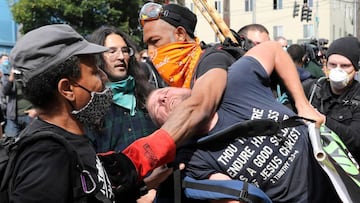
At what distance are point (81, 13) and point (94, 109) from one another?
61.0 feet

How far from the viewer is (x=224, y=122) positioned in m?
1.95

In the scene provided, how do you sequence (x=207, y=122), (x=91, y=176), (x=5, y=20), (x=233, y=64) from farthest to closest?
1. (x=5, y=20)
2. (x=233, y=64)
3. (x=207, y=122)
4. (x=91, y=176)

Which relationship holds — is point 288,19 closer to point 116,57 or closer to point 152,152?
point 116,57

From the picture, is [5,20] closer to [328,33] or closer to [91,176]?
[91,176]

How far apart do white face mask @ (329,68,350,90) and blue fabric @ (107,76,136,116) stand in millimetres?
1434

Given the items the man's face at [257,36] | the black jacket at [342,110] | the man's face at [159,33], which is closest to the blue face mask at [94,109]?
the man's face at [159,33]

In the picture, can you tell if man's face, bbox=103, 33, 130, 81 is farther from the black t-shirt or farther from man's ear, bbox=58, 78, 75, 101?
the black t-shirt

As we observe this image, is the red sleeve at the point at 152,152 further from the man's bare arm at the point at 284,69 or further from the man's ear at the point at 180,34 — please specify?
the man's ear at the point at 180,34

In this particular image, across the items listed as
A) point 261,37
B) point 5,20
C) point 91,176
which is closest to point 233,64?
point 91,176

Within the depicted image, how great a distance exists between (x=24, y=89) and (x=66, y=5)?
18.9 metres

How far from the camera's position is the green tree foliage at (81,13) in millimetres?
19781

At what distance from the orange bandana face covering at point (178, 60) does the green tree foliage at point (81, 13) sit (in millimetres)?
17038

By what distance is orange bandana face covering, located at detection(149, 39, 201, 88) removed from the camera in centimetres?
249

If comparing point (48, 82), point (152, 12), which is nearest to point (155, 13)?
point (152, 12)
